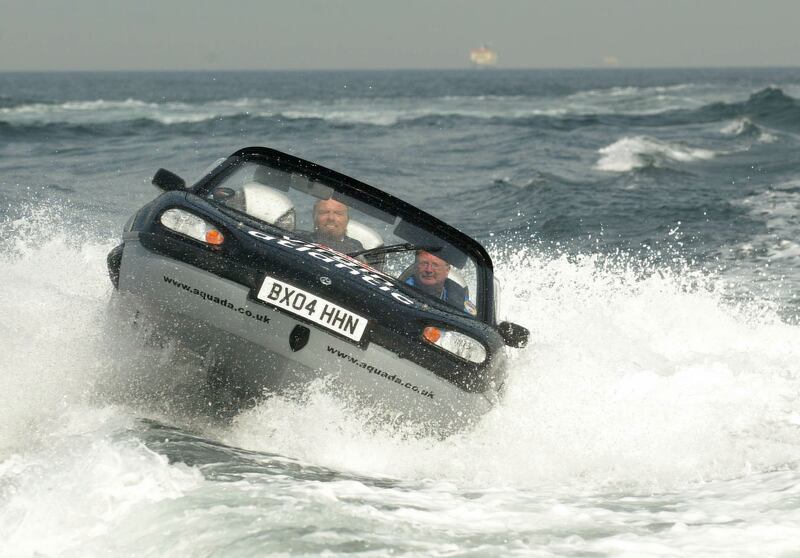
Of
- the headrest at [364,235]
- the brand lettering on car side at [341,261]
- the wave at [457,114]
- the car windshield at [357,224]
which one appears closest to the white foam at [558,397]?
the brand lettering on car side at [341,261]

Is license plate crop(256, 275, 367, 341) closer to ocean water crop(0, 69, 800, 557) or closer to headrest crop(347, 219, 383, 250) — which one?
ocean water crop(0, 69, 800, 557)

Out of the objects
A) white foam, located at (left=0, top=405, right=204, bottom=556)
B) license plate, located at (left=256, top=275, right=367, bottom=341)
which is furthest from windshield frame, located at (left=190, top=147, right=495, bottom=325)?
white foam, located at (left=0, top=405, right=204, bottom=556)

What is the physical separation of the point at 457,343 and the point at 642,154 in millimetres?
19195

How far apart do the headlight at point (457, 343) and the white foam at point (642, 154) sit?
17078 mm

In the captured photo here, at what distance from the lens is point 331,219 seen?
20.6 feet

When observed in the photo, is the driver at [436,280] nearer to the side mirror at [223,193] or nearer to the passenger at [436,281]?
the passenger at [436,281]

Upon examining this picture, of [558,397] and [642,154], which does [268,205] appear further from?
[642,154]

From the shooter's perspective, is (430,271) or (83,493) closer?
(83,493)

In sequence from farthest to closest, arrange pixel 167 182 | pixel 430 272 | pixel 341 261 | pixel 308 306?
pixel 167 182 → pixel 430 272 → pixel 341 261 → pixel 308 306

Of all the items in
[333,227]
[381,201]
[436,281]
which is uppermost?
[381,201]

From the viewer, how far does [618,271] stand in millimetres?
11617

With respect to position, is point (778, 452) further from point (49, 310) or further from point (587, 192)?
point (587, 192)

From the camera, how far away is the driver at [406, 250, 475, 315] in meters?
6.23

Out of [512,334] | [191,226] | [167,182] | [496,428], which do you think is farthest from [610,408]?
[167,182]
